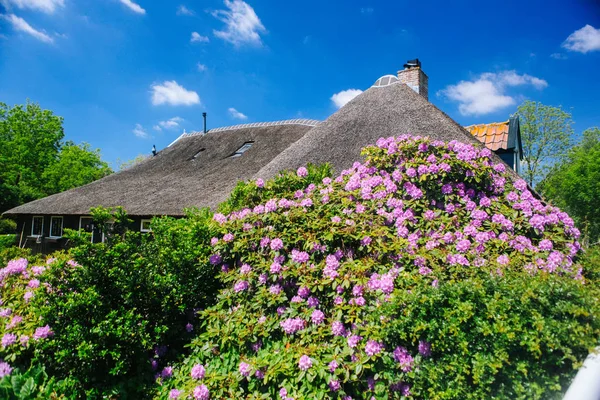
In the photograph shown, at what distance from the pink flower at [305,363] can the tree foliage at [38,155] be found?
1232 inches

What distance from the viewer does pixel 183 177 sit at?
1362 centimetres

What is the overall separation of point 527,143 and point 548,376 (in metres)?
33.6

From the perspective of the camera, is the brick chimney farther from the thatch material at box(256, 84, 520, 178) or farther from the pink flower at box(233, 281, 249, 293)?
the pink flower at box(233, 281, 249, 293)

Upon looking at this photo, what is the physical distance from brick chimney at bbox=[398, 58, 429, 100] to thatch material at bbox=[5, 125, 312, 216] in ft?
15.1

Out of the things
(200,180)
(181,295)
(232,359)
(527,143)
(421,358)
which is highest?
(527,143)

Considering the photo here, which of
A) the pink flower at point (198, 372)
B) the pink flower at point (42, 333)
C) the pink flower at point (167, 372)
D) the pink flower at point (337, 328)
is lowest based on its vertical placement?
the pink flower at point (167, 372)

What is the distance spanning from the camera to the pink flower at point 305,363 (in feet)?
8.97

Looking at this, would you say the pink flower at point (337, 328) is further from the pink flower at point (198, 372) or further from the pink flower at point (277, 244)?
the pink flower at point (198, 372)

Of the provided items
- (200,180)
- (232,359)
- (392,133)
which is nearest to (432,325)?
(232,359)

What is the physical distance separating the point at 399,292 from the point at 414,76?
9933mm

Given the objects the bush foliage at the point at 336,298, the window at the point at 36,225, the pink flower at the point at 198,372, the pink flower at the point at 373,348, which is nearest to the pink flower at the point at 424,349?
the bush foliage at the point at 336,298

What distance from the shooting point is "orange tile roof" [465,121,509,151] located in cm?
998

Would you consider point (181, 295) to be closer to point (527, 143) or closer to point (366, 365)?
point (366, 365)

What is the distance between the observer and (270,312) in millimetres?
3377
